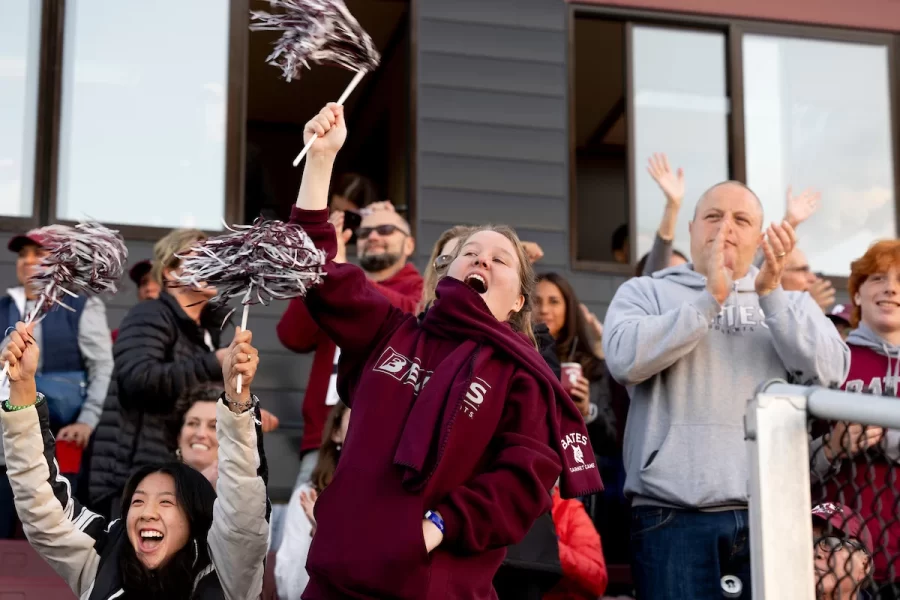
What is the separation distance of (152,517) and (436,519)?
123cm

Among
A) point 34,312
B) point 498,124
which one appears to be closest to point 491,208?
point 498,124

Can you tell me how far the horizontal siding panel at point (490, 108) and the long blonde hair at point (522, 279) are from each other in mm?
3781

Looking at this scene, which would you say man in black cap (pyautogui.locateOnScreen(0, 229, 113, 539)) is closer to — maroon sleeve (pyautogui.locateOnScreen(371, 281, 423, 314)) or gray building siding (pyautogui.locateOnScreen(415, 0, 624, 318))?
maroon sleeve (pyautogui.locateOnScreen(371, 281, 423, 314))

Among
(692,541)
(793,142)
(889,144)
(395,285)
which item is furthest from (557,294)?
(889,144)

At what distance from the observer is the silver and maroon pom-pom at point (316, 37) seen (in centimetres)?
336

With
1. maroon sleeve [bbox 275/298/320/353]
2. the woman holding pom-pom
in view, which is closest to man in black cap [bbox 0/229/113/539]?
maroon sleeve [bbox 275/298/320/353]

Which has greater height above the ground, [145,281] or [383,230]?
[383,230]

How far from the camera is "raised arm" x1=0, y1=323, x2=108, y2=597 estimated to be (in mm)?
3639

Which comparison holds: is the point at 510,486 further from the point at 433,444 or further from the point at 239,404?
the point at 239,404

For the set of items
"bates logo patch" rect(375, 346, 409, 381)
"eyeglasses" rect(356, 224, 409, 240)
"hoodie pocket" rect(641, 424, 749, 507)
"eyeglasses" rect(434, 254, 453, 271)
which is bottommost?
"hoodie pocket" rect(641, 424, 749, 507)

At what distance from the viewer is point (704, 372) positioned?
420 cm

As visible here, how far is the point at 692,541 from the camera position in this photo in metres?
3.99

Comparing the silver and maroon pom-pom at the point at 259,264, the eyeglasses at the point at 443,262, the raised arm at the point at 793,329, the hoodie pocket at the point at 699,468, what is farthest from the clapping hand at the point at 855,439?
the silver and maroon pom-pom at the point at 259,264

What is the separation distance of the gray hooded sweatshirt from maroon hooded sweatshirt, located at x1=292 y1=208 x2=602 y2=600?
808mm
